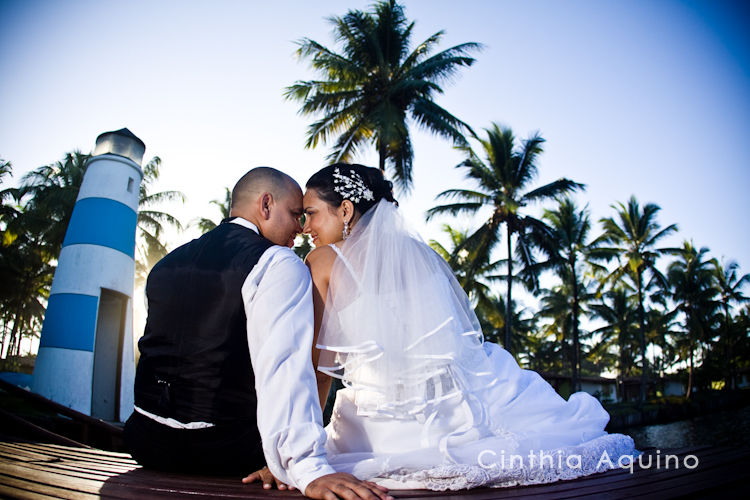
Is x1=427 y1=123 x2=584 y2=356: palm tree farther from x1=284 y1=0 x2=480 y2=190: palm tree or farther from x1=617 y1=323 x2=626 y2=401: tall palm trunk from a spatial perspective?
x1=617 y1=323 x2=626 y2=401: tall palm trunk

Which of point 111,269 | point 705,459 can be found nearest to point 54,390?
point 111,269

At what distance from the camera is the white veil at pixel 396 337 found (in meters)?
2.16

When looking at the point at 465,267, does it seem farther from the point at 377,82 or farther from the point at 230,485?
the point at 230,485

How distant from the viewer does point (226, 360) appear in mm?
1767

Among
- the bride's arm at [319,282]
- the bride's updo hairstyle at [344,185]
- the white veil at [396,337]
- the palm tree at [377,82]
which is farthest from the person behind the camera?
the palm tree at [377,82]

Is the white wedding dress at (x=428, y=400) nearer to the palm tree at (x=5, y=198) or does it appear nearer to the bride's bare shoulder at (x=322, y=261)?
the bride's bare shoulder at (x=322, y=261)

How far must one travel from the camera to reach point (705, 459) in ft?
8.11

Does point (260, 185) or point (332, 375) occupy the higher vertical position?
point (260, 185)

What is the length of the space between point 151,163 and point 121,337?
46.6ft

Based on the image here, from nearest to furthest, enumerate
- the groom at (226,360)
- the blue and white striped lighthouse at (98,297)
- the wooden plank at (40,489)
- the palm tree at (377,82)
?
the wooden plank at (40,489)
the groom at (226,360)
the blue and white striped lighthouse at (98,297)
the palm tree at (377,82)

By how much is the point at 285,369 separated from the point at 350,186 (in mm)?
1695

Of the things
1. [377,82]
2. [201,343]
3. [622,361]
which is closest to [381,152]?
[377,82]

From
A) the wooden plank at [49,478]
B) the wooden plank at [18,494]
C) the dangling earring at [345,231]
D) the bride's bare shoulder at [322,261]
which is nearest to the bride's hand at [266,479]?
the wooden plank at [49,478]

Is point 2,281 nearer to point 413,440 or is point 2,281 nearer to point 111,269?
point 111,269
